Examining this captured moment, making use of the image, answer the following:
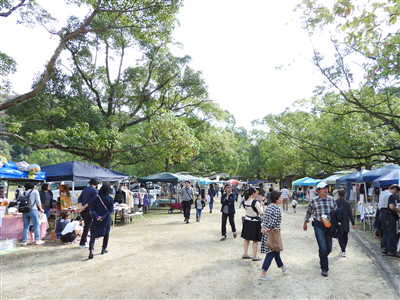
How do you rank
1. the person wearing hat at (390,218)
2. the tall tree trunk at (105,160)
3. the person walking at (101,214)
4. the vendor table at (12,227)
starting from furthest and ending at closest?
the tall tree trunk at (105,160) < the vendor table at (12,227) < the person wearing hat at (390,218) < the person walking at (101,214)

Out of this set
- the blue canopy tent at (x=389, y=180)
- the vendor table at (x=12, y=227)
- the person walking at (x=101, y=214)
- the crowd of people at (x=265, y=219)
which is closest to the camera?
the crowd of people at (x=265, y=219)

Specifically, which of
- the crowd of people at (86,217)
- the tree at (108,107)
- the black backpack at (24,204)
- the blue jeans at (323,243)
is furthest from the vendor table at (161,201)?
the blue jeans at (323,243)

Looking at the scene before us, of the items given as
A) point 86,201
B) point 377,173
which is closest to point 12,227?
point 86,201

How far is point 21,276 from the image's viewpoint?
4.96 metres

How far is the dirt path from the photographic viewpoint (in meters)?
4.08

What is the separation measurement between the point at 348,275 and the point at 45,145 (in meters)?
12.2

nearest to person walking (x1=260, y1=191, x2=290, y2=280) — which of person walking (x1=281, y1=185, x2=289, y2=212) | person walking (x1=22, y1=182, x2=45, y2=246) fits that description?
person walking (x1=22, y1=182, x2=45, y2=246)

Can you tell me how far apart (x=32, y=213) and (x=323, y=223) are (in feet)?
24.4

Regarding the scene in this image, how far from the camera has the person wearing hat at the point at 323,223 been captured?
4867mm

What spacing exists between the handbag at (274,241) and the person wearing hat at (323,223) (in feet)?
2.92

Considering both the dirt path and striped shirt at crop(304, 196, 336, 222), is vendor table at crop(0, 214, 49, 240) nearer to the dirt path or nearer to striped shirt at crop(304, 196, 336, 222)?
the dirt path

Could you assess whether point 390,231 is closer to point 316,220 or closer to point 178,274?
point 316,220

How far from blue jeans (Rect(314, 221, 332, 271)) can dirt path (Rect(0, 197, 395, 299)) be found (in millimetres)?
236

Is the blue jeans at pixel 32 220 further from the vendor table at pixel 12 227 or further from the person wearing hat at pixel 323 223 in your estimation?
the person wearing hat at pixel 323 223
